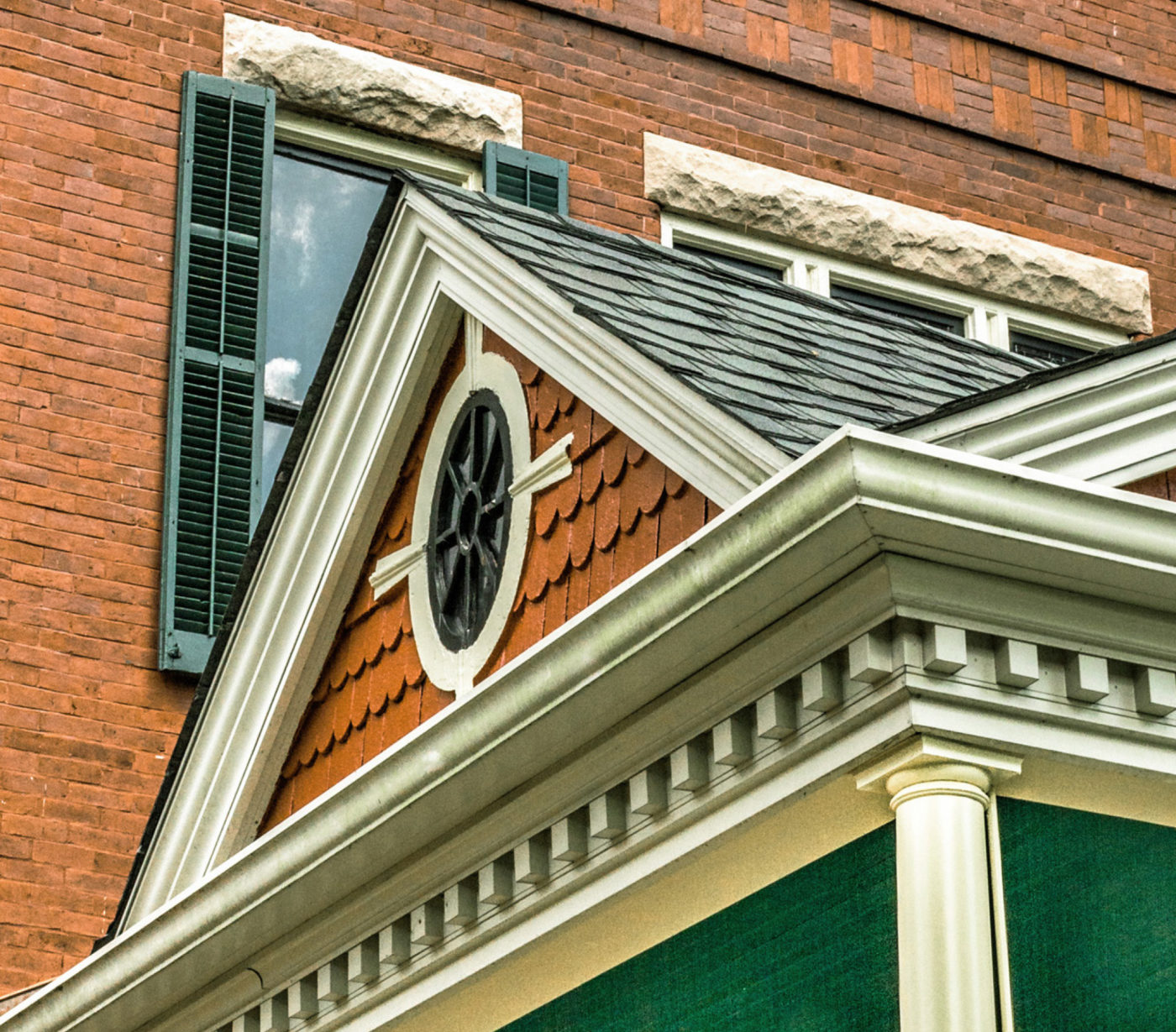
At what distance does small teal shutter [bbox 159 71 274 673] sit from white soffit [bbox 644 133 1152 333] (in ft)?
6.56

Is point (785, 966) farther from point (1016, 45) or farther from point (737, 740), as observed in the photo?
point (1016, 45)

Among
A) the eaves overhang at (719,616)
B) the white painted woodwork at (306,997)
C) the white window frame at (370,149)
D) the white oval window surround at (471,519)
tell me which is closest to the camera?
the eaves overhang at (719,616)

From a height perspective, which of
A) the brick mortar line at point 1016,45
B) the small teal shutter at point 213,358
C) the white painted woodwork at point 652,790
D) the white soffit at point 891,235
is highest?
the brick mortar line at point 1016,45

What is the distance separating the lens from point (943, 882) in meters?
4.06

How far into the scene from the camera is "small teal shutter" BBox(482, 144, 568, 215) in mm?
10992

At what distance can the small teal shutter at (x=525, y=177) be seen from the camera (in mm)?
10992

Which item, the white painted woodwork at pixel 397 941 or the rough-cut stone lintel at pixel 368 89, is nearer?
the white painted woodwork at pixel 397 941

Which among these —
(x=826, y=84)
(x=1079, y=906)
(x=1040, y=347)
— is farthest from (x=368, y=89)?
(x=1079, y=906)

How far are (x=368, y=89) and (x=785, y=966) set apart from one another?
22.2 ft

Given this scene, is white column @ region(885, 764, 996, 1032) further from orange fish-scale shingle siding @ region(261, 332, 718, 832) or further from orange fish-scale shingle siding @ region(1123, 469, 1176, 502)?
orange fish-scale shingle siding @ region(261, 332, 718, 832)

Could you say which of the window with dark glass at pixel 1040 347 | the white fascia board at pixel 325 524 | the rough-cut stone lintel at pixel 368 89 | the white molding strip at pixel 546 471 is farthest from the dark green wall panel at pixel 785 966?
the window with dark glass at pixel 1040 347

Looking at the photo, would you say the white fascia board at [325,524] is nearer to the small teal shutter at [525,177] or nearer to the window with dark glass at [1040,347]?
the small teal shutter at [525,177]

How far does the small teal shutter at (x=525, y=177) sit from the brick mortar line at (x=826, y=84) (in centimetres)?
90

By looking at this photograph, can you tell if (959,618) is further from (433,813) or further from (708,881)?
(433,813)
